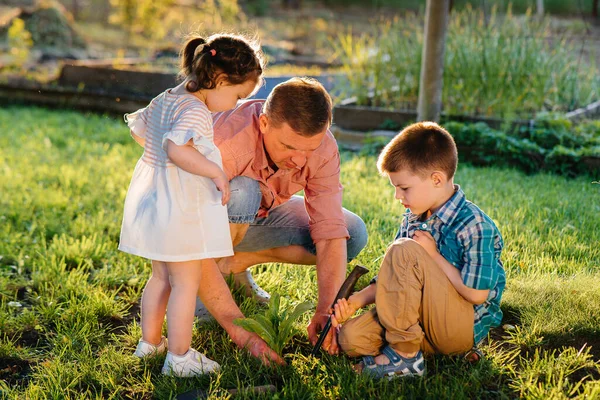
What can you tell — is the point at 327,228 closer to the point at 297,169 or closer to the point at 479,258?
the point at 297,169

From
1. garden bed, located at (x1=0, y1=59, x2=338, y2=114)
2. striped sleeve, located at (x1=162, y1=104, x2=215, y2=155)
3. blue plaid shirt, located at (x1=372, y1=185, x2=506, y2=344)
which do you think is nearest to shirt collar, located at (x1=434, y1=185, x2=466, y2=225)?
blue plaid shirt, located at (x1=372, y1=185, x2=506, y2=344)

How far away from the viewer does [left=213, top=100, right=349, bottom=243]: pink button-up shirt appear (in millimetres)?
2828

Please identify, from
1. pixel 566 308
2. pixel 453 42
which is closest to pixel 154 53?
pixel 453 42

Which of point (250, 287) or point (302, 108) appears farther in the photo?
point (250, 287)

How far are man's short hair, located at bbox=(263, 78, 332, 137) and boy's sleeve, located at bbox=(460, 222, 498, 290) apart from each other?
0.66 meters

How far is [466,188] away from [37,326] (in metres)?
3.05

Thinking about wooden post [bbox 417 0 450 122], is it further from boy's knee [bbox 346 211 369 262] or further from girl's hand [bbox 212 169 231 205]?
girl's hand [bbox 212 169 231 205]

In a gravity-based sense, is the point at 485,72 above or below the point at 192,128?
below

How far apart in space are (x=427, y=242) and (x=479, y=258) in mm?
198

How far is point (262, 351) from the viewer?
8.27ft

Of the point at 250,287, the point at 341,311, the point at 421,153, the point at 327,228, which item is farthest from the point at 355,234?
the point at 421,153

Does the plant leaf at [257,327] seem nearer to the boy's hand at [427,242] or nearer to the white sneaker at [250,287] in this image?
the white sneaker at [250,287]

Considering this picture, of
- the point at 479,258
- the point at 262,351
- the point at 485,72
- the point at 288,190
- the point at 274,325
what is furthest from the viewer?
the point at 485,72

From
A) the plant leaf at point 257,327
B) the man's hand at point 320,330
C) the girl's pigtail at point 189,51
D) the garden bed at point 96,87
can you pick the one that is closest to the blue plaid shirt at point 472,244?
the man's hand at point 320,330
